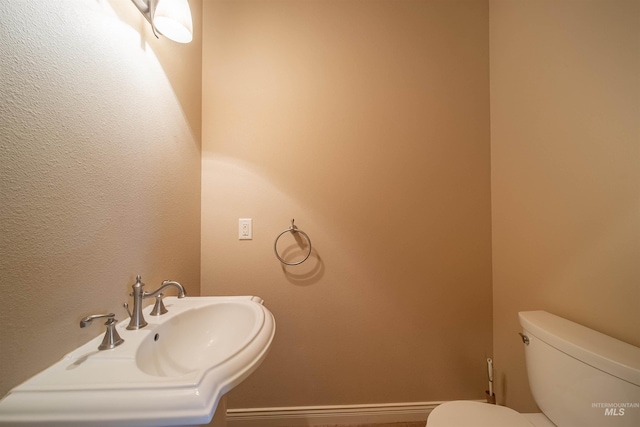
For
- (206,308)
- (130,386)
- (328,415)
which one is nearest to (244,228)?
(206,308)

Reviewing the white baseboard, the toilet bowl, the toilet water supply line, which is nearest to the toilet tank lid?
the toilet bowl

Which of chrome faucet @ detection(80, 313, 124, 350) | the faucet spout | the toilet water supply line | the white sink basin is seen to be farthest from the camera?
the toilet water supply line

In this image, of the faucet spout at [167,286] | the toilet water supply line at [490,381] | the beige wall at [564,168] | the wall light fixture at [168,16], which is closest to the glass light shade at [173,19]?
the wall light fixture at [168,16]

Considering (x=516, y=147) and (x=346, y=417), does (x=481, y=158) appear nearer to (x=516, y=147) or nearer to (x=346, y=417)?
(x=516, y=147)

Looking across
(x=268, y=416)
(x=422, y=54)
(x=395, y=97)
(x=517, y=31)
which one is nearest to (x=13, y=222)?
(x=268, y=416)

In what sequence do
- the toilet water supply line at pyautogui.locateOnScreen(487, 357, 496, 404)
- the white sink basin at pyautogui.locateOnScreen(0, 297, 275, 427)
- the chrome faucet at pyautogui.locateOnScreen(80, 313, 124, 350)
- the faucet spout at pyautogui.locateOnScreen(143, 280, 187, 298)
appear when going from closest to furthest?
the white sink basin at pyautogui.locateOnScreen(0, 297, 275, 427) < the chrome faucet at pyautogui.locateOnScreen(80, 313, 124, 350) < the faucet spout at pyautogui.locateOnScreen(143, 280, 187, 298) < the toilet water supply line at pyautogui.locateOnScreen(487, 357, 496, 404)

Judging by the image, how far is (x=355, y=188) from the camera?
3.71ft

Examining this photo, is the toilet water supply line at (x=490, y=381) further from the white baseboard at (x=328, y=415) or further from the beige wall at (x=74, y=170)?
the beige wall at (x=74, y=170)

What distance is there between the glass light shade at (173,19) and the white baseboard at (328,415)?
5.96ft

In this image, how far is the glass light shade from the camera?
720 millimetres

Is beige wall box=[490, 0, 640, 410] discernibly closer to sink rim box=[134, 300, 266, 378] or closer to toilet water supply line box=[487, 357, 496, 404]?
toilet water supply line box=[487, 357, 496, 404]

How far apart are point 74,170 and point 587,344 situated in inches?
62.5

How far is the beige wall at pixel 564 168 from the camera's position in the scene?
0.66m

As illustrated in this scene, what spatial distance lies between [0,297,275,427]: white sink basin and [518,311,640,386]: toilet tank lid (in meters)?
0.97
